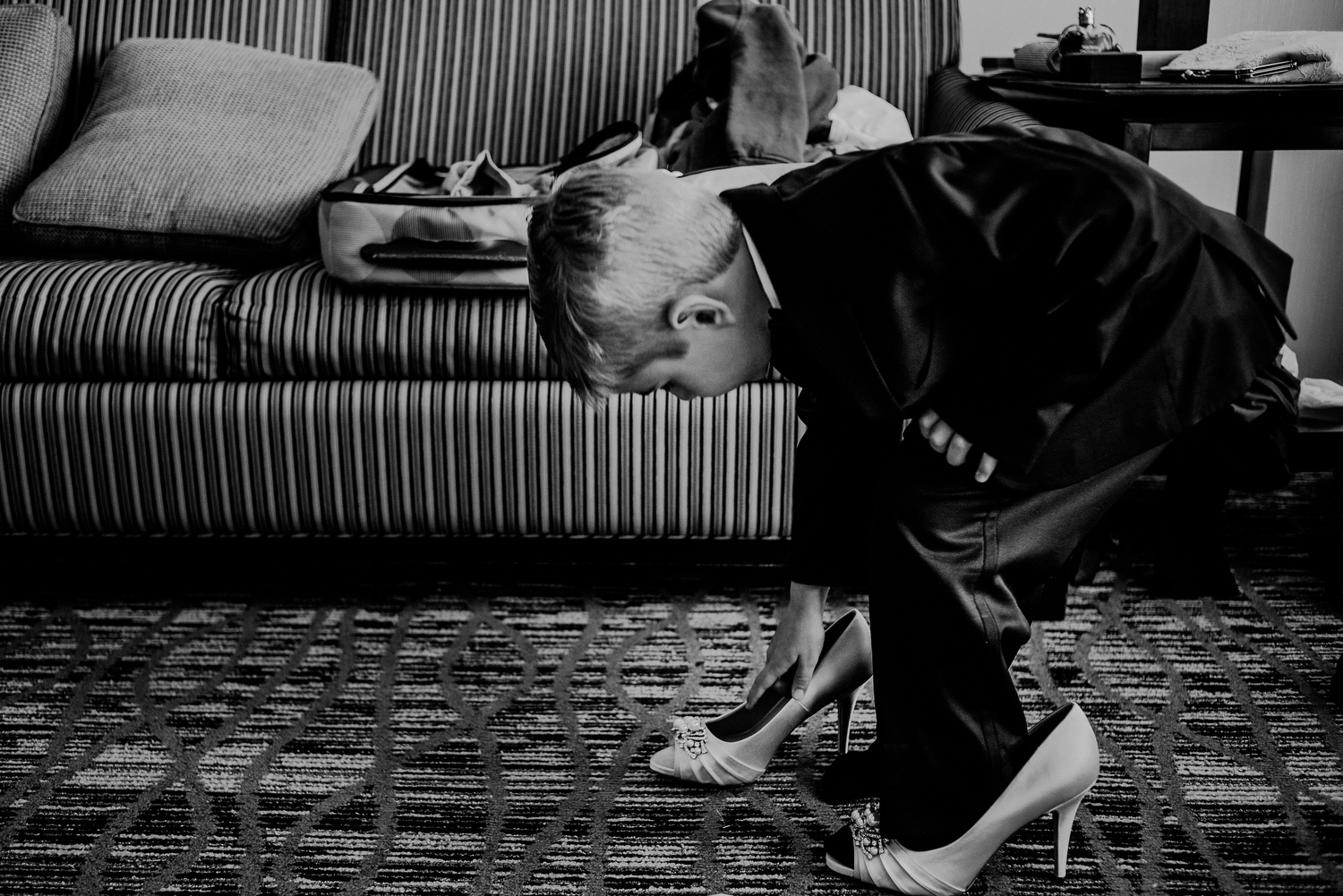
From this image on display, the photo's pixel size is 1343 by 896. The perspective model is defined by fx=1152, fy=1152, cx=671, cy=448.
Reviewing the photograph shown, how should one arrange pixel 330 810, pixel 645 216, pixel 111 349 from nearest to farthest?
pixel 645 216
pixel 330 810
pixel 111 349

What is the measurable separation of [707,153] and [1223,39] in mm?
809

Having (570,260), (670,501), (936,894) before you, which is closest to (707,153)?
(670,501)

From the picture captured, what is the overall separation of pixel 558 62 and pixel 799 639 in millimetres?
1413

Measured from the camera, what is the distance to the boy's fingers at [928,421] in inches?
39.6

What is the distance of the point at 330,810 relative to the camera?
48.3 inches

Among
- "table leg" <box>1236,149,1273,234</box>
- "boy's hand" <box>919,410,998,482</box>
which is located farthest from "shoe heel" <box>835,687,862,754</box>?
"table leg" <box>1236,149,1273,234</box>

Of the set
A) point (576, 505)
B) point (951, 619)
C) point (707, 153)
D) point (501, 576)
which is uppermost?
point (707, 153)

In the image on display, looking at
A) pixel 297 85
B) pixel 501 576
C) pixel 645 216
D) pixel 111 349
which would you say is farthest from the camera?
pixel 297 85

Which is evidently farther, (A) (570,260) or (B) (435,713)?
(B) (435,713)

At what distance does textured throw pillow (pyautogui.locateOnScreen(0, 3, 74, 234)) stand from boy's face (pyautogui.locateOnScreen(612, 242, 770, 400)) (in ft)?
5.07

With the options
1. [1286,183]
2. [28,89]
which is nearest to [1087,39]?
[1286,183]

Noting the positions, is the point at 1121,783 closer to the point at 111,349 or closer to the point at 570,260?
the point at 570,260

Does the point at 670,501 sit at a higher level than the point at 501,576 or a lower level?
higher

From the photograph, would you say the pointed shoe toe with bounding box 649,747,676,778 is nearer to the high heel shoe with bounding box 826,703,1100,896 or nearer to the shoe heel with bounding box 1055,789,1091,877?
the high heel shoe with bounding box 826,703,1100,896
